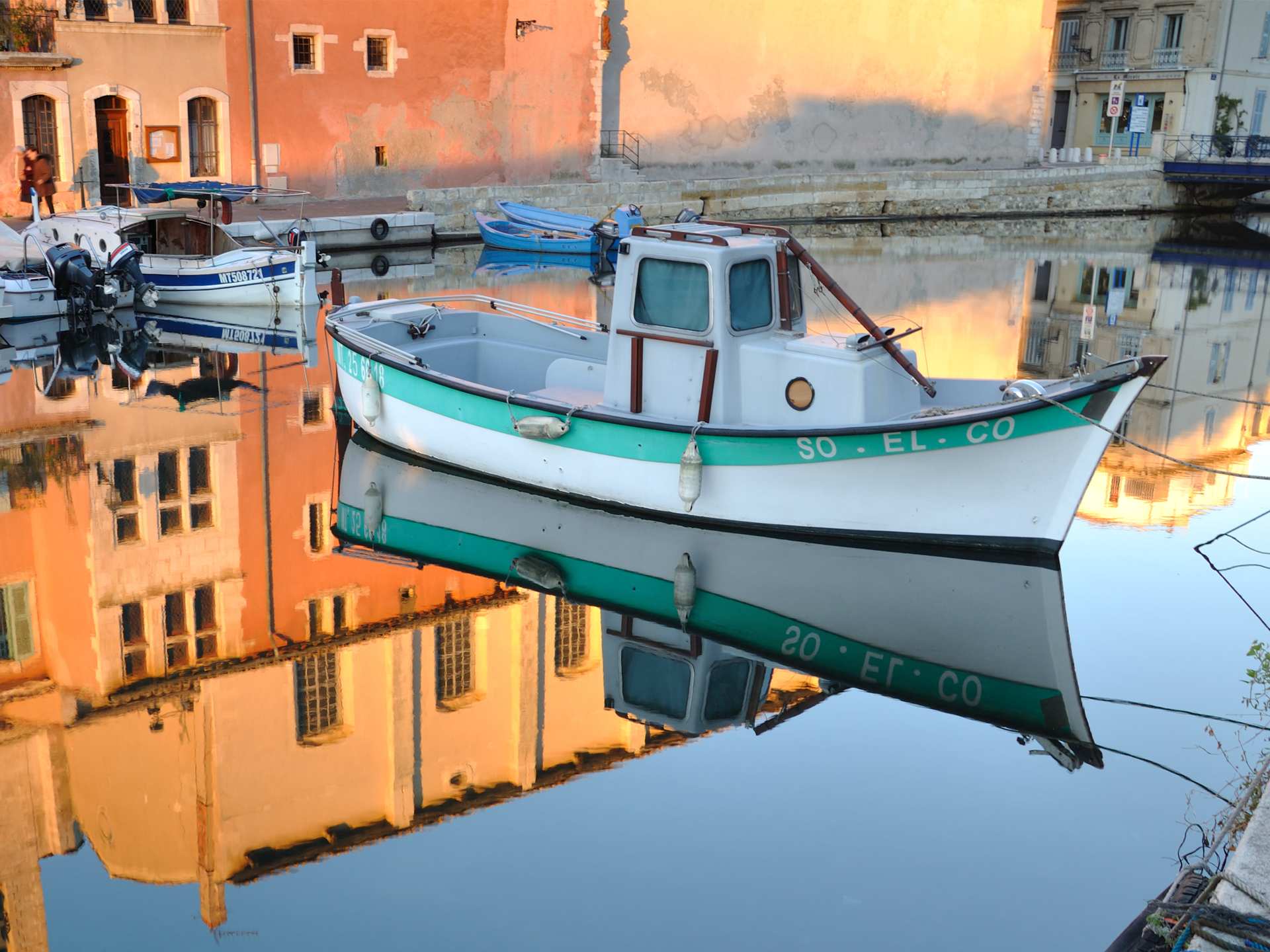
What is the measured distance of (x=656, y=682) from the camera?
718cm

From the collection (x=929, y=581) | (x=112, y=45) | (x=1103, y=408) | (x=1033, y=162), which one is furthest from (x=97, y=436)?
(x=1033, y=162)

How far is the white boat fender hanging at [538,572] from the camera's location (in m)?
8.38

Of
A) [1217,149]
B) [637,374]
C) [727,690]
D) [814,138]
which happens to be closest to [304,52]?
[814,138]

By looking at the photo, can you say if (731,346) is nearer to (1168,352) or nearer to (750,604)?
(750,604)

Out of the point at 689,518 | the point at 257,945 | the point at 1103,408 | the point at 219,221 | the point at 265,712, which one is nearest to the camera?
the point at 257,945

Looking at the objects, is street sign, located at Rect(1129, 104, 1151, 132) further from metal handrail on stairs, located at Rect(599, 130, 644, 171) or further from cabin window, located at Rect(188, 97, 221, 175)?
cabin window, located at Rect(188, 97, 221, 175)

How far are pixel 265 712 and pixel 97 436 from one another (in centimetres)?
560

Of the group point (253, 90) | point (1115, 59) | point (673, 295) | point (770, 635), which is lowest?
point (770, 635)

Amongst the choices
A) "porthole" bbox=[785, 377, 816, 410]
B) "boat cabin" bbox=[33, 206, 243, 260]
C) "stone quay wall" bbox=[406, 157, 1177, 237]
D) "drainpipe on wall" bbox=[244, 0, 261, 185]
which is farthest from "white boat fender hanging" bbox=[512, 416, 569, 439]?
"drainpipe on wall" bbox=[244, 0, 261, 185]

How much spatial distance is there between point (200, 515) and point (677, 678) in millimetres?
4327

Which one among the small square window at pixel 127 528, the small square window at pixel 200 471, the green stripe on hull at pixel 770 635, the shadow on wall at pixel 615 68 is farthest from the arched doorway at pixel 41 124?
the green stripe on hull at pixel 770 635

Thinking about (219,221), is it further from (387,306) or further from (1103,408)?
(1103,408)

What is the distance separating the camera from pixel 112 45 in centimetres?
2316

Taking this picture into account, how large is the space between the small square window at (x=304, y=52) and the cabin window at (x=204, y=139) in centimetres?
205
